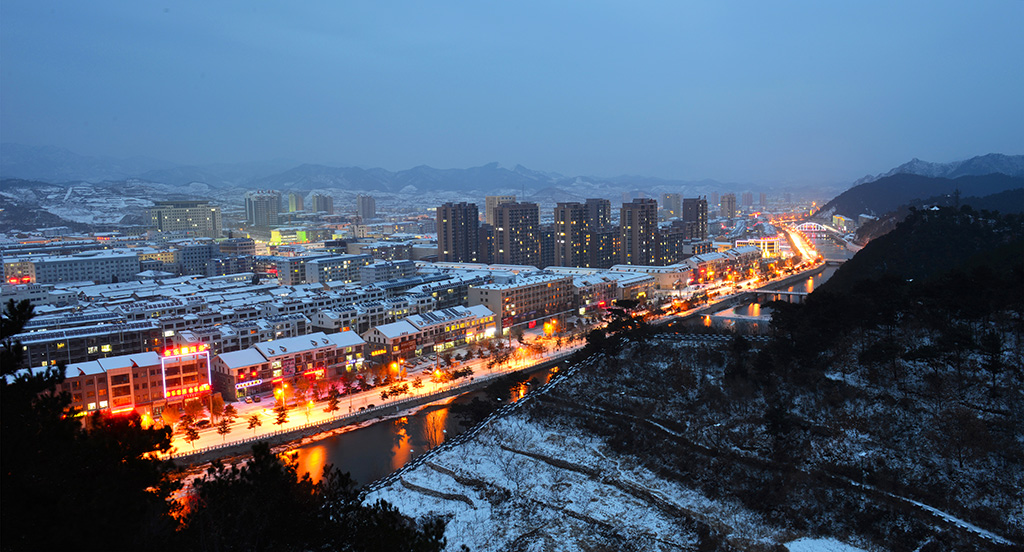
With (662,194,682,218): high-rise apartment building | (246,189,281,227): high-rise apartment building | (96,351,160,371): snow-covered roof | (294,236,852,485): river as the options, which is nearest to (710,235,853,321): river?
(294,236,852,485): river

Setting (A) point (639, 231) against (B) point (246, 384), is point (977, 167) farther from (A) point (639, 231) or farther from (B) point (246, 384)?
(B) point (246, 384)

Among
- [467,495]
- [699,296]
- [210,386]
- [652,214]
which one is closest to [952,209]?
[699,296]

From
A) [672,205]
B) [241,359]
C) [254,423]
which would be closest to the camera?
[254,423]

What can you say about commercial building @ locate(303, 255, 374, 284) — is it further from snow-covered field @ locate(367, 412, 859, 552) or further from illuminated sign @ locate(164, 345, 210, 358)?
snow-covered field @ locate(367, 412, 859, 552)

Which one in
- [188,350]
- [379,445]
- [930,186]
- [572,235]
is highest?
[930,186]

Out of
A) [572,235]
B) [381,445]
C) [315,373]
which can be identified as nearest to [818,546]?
[381,445]

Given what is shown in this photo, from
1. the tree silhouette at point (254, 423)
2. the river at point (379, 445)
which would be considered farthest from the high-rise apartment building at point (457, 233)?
the tree silhouette at point (254, 423)

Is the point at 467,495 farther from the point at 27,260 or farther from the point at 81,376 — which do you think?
the point at 27,260

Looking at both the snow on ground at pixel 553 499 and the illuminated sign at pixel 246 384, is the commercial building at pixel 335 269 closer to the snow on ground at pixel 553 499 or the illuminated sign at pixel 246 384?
the illuminated sign at pixel 246 384

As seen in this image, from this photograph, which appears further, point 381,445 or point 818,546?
point 381,445
